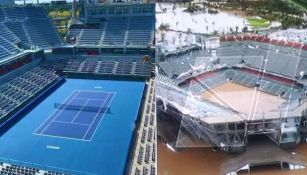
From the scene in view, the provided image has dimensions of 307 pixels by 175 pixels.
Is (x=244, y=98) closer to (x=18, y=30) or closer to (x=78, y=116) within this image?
(x=78, y=116)

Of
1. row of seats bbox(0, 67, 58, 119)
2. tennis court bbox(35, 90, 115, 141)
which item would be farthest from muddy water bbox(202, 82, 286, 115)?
row of seats bbox(0, 67, 58, 119)

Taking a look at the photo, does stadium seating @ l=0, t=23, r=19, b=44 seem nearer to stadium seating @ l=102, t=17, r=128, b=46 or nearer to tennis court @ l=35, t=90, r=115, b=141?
stadium seating @ l=102, t=17, r=128, b=46

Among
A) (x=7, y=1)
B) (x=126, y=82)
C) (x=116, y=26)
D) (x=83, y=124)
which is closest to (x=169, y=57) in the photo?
(x=126, y=82)

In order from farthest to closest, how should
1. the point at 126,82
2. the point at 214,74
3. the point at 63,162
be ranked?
the point at 126,82 < the point at 214,74 < the point at 63,162

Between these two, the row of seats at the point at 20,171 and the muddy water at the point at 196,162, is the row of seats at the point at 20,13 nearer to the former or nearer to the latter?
the row of seats at the point at 20,171

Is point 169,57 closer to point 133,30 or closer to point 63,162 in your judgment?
point 133,30

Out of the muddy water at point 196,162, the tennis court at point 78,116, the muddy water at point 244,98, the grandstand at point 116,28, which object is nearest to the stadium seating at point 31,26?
the grandstand at point 116,28
